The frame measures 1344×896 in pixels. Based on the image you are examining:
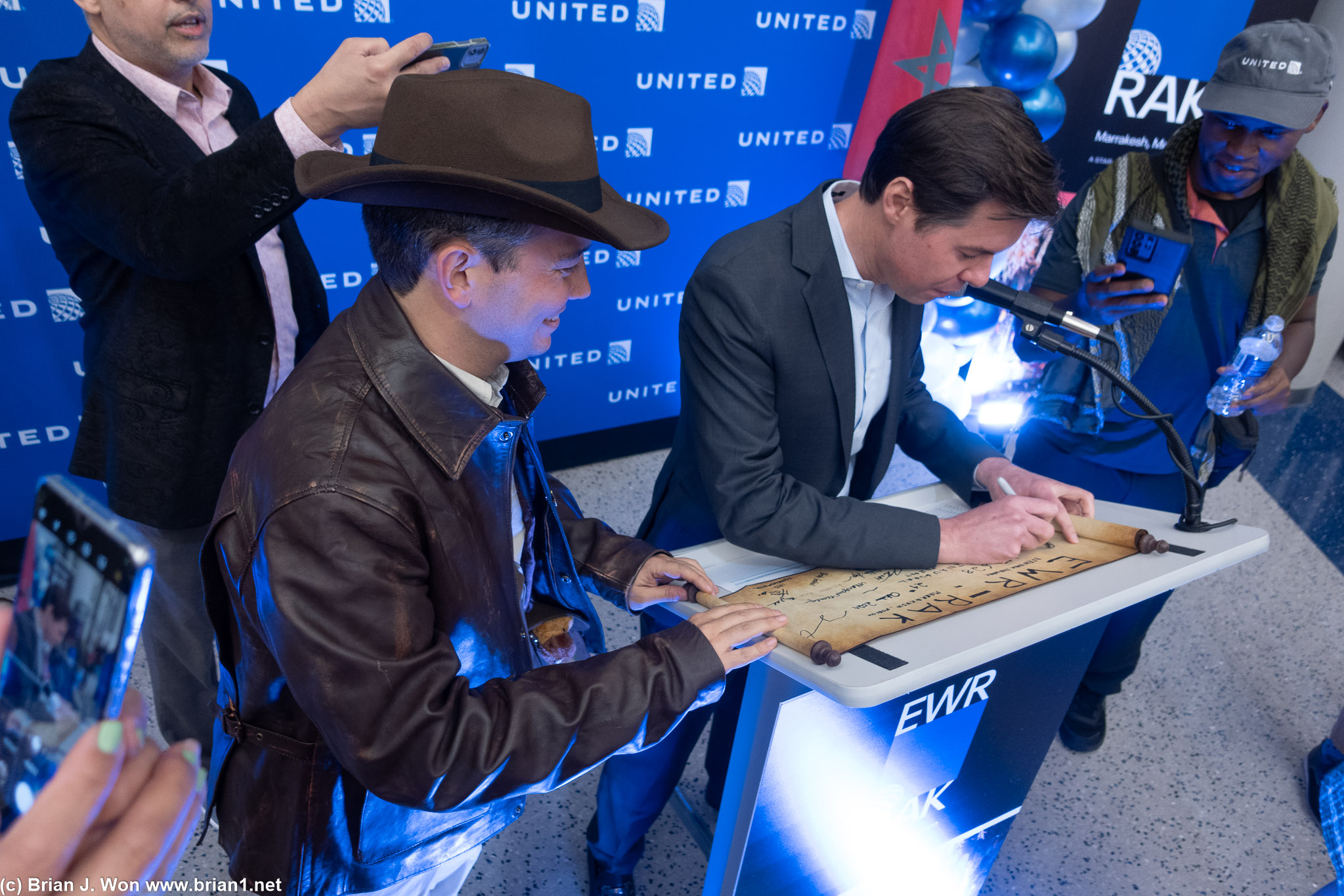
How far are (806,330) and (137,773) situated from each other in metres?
1.09

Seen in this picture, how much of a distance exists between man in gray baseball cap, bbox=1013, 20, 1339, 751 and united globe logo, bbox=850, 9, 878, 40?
161 centimetres

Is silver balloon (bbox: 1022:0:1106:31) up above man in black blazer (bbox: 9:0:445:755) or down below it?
above

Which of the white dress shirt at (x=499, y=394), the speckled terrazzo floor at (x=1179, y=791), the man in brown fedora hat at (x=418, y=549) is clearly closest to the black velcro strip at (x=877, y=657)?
the man in brown fedora hat at (x=418, y=549)

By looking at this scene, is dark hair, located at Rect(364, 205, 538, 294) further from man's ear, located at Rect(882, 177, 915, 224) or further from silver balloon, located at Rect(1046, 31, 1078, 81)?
silver balloon, located at Rect(1046, 31, 1078, 81)

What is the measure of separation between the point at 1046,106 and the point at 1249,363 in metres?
1.71

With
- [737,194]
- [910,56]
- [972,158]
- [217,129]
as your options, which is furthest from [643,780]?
[910,56]

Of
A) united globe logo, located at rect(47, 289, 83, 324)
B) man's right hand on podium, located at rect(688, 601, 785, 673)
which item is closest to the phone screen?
man's right hand on podium, located at rect(688, 601, 785, 673)

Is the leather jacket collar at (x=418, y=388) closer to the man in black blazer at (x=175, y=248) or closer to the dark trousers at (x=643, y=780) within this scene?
the man in black blazer at (x=175, y=248)

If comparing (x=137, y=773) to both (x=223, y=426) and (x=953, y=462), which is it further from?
(x=953, y=462)

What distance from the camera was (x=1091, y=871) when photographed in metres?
2.05

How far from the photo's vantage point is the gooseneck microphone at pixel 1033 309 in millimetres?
1319

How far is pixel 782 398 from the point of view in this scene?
1.40 m

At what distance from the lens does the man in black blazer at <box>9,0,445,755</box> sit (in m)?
1.31

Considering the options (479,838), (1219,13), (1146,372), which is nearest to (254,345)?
(479,838)
